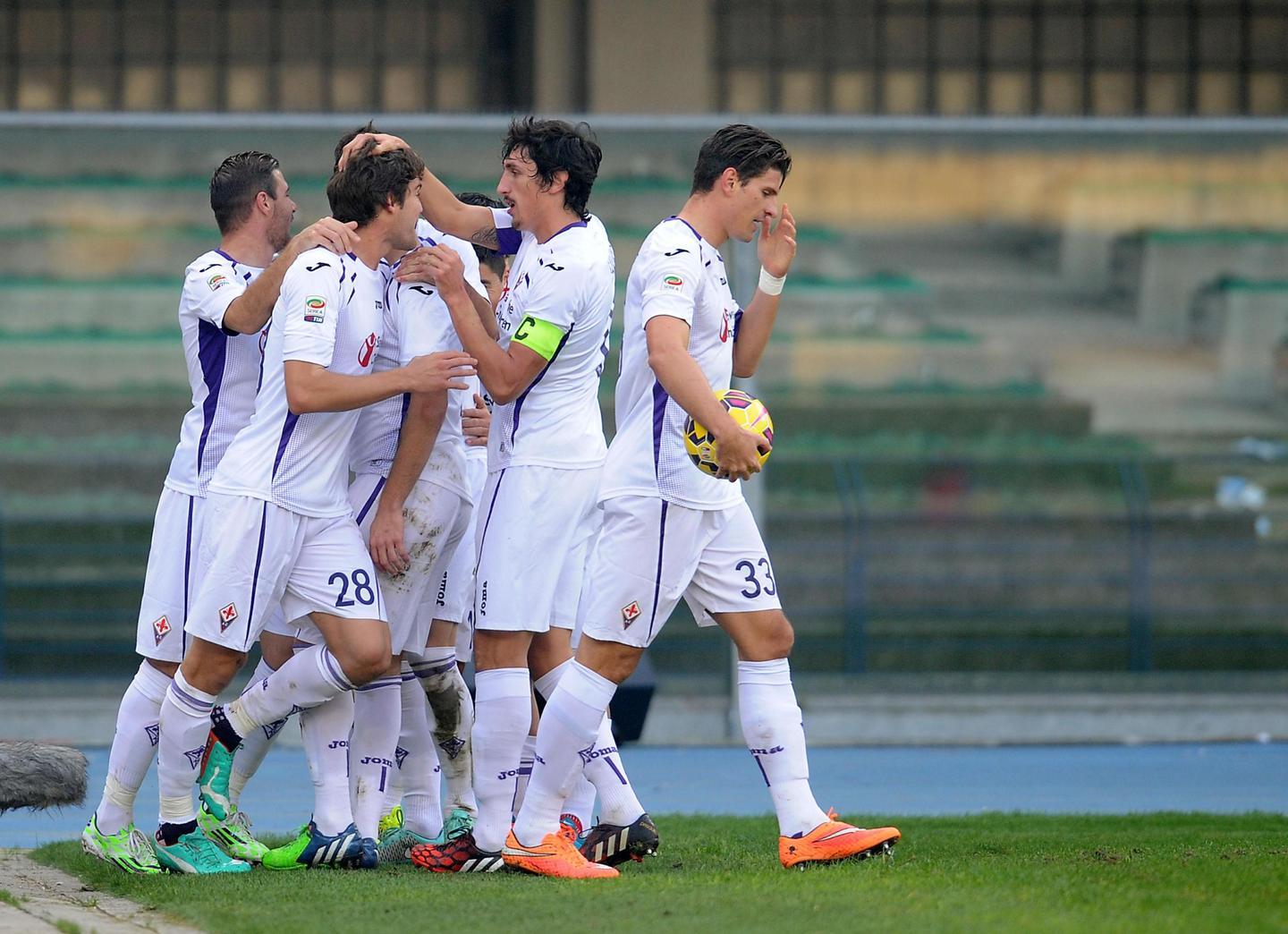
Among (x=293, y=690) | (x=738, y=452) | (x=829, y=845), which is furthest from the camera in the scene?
(x=293, y=690)

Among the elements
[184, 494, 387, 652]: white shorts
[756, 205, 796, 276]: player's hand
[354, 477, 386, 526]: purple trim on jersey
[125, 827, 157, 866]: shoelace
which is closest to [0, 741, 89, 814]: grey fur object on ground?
[125, 827, 157, 866]: shoelace

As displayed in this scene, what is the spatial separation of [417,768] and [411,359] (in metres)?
1.25

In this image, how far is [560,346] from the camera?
4.95m

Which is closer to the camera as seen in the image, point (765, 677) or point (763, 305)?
point (765, 677)

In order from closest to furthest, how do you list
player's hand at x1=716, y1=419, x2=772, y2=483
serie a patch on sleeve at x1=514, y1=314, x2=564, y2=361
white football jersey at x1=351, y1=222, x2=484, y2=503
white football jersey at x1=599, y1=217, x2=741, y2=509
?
player's hand at x1=716, y1=419, x2=772, y2=483 < white football jersey at x1=599, y1=217, x2=741, y2=509 < serie a patch on sleeve at x1=514, y1=314, x2=564, y2=361 < white football jersey at x1=351, y1=222, x2=484, y2=503

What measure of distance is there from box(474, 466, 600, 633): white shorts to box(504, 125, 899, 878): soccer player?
12cm

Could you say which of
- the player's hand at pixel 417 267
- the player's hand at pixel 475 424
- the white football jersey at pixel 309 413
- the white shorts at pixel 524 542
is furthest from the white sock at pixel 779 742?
the player's hand at pixel 417 267

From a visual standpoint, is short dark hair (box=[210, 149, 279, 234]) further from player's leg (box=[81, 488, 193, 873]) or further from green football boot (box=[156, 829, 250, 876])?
green football boot (box=[156, 829, 250, 876])

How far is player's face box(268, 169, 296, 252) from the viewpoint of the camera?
5.36 meters

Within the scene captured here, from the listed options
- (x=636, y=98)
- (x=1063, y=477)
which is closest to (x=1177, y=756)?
(x=1063, y=477)

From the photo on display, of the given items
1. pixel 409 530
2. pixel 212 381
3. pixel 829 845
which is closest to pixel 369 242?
pixel 212 381

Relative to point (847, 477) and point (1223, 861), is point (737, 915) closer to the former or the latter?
point (1223, 861)

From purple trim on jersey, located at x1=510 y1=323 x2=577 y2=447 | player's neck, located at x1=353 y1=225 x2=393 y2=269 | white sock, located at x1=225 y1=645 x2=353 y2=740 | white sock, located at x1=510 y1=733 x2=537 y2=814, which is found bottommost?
white sock, located at x1=510 y1=733 x2=537 y2=814

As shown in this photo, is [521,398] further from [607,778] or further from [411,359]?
[607,778]
